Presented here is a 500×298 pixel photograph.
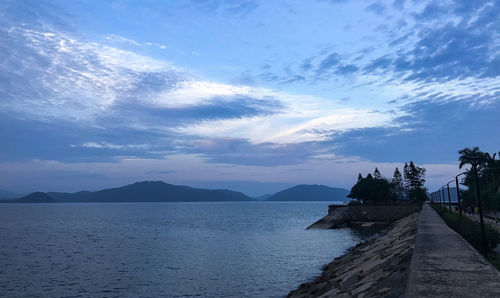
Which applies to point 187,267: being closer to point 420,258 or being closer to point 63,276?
point 63,276

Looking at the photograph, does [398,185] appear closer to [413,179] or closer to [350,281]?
[413,179]

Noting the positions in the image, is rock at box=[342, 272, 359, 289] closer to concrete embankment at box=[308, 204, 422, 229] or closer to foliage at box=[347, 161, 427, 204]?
concrete embankment at box=[308, 204, 422, 229]

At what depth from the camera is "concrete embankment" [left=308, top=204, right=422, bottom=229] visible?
265 ft

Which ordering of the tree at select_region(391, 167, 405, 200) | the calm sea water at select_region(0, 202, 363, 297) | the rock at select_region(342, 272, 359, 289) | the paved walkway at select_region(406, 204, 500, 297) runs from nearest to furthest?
the paved walkway at select_region(406, 204, 500, 297) < the rock at select_region(342, 272, 359, 289) < the calm sea water at select_region(0, 202, 363, 297) < the tree at select_region(391, 167, 405, 200)

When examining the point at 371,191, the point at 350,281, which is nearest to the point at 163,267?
the point at 350,281

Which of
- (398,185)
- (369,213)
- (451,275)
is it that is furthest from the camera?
(398,185)

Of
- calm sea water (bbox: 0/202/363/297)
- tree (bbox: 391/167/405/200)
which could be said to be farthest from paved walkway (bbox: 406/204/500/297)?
tree (bbox: 391/167/405/200)

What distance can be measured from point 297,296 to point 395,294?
11.1 meters

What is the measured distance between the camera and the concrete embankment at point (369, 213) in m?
80.8

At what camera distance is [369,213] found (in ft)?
277

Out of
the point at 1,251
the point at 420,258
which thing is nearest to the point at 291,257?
the point at 420,258

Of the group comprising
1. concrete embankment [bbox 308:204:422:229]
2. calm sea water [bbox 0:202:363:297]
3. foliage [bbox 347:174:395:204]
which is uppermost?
foliage [bbox 347:174:395:204]

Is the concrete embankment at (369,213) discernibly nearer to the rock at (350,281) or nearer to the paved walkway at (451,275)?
the rock at (350,281)

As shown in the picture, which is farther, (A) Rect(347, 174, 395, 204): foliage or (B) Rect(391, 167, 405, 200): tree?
(B) Rect(391, 167, 405, 200): tree
